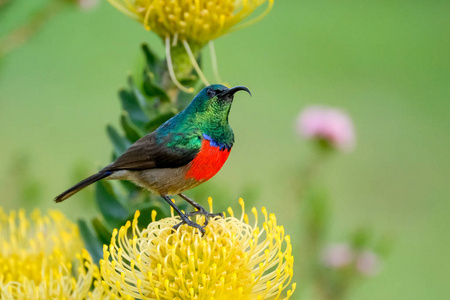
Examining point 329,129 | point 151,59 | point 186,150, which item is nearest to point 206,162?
point 186,150

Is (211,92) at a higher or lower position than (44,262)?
higher

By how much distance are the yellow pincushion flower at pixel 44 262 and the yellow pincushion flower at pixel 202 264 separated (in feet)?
0.22

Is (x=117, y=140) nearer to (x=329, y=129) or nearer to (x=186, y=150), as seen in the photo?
(x=186, y=150)

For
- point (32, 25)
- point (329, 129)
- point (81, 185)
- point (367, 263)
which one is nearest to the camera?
point (81, 185)

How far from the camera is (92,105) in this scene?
3971mm

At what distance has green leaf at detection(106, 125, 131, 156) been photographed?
32.5 inches

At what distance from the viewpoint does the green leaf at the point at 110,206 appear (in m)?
0.81

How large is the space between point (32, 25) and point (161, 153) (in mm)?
685

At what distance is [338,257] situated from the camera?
1.52 m

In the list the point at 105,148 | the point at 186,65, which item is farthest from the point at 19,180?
the point at 105,148

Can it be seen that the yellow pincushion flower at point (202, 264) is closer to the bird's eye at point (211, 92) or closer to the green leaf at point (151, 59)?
the bird's eye at point (211, 92)

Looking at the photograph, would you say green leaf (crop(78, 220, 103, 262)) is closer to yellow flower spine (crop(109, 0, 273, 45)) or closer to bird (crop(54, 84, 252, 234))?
bird (crop(54, 84, 252, 234))

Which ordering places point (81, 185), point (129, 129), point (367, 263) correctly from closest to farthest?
point (81, 185)
point (129, 129)
point (367, 263)

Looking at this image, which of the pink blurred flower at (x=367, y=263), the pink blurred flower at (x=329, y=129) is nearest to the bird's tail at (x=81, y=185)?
the pink blurred flower at (x=367, y=263)
